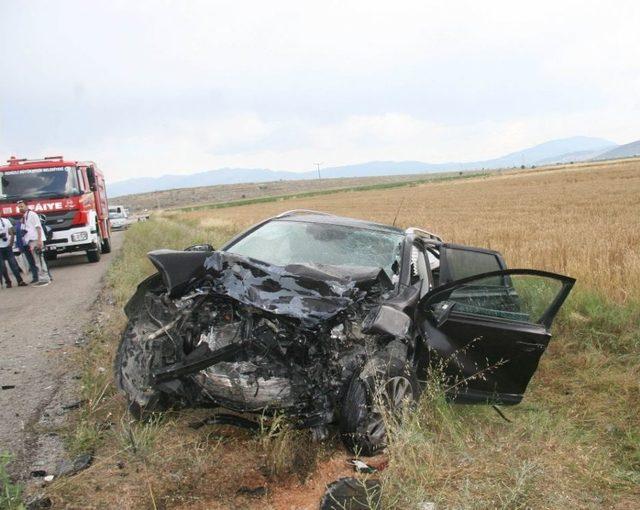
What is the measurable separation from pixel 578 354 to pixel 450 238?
8027mm

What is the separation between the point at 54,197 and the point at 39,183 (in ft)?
1.75

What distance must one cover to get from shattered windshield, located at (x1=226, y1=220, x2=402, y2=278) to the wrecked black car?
39 centimetres

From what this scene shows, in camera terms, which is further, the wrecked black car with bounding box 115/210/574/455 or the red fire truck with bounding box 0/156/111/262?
the red fire truck with bounding box 0/156/111/262

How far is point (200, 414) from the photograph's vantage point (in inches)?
162

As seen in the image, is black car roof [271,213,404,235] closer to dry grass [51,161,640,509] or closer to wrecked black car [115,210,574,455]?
wrecked black car [115,210,574,455]

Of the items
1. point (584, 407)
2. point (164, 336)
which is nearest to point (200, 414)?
point (164, 336)

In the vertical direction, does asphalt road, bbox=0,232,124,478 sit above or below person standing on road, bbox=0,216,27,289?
below

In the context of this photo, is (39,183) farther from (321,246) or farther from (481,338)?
(481,338)

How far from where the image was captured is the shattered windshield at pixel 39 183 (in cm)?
1384

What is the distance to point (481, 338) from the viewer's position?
3943mm

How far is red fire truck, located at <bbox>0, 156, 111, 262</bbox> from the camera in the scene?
543 inches

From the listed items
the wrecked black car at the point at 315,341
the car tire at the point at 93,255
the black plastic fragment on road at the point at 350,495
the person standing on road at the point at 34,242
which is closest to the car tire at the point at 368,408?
the wrecked black car at the point at 315,341

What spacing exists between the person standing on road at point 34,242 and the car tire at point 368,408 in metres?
9.86

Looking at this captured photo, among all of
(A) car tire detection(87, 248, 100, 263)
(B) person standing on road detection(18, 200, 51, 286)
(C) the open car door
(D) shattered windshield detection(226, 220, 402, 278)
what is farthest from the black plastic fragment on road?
(A) car tire detection(87, 248, 100, 263)
